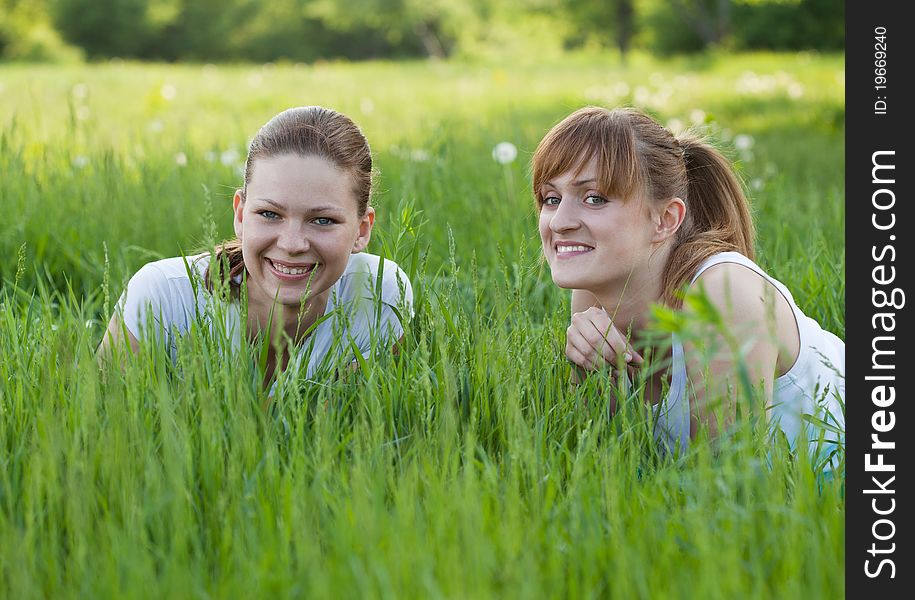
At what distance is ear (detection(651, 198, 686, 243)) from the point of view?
271cm

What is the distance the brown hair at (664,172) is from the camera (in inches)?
103

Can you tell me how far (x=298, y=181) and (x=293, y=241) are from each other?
0.60ft

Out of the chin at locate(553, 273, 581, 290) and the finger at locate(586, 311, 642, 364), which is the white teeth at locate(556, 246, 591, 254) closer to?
the chin at locate(553, 273, 581, 290)

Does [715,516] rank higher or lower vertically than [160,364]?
lower

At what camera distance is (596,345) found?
2.44 meters

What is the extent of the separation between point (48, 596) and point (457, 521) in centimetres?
66

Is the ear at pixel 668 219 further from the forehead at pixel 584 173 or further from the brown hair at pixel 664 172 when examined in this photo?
the forehead at pixel 584 173

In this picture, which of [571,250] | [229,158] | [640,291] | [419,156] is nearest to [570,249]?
[571,250]

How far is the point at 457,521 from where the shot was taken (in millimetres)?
1600

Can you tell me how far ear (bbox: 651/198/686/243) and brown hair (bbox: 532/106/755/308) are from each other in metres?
0.03

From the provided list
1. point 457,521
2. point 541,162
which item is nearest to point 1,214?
point 541,162

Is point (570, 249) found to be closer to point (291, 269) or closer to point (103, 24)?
point (291, 269)

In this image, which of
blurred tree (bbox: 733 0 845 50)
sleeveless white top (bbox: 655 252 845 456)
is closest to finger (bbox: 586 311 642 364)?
sleeveless white top (bbox: 655 252 845 456)
